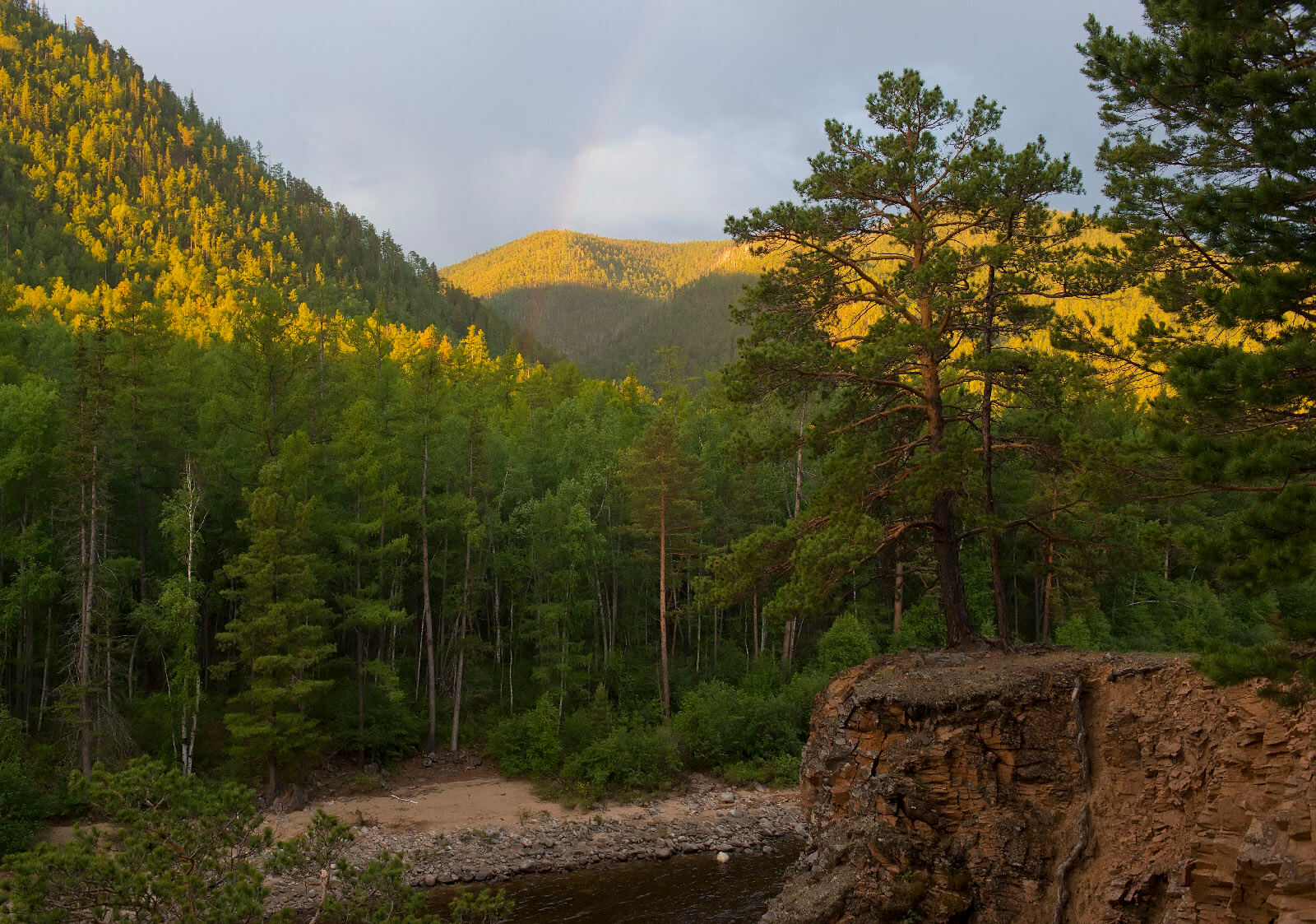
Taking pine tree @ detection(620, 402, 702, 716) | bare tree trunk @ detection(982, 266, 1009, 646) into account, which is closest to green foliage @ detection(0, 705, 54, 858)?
pine tree @ detection(620, 402, 702, 716)

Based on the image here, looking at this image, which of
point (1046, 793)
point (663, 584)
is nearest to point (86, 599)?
point (663, 584)

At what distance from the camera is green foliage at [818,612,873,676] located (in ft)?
83.1

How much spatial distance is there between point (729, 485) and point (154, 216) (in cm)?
6838

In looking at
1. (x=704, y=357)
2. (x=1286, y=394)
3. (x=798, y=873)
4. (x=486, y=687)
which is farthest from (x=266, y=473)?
(x=704, y=357)

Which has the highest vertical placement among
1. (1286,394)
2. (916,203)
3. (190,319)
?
(190,319)

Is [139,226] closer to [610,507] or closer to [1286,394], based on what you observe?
[610,507]

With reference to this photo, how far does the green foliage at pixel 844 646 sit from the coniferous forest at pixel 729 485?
13cm

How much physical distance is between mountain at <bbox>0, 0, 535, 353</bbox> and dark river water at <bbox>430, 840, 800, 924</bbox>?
33301 mm

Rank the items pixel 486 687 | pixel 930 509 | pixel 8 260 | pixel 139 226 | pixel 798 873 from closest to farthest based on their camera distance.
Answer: pixel 798 873
pixel 930 509
pixel 486 687
pixel 8 260
pixel 139 226

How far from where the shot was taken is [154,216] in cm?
7144

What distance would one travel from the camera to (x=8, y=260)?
50906 millimetres

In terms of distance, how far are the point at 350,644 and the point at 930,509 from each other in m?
22.3

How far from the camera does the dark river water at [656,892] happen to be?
50.3 feet

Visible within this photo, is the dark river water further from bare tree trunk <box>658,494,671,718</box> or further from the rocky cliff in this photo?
bare tree trunk <box>658,494,671,718</box>
